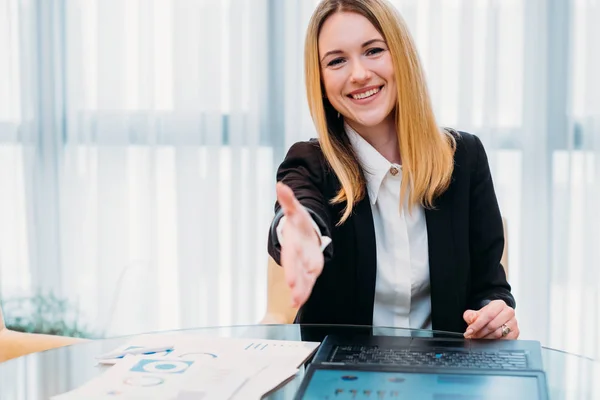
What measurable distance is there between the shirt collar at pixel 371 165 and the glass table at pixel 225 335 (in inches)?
14.0

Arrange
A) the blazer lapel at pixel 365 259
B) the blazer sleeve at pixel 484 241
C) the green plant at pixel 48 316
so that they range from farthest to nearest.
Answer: the green plant at pixel 48 316, the blazer sleeve at pixel 484 241, the blazer lapel at pixel 365 259

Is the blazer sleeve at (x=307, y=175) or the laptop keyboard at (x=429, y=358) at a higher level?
the blazer sleeve at (x=307, y=175)

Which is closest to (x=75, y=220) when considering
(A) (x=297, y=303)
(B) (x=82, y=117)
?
(B) (x=82, y=117)

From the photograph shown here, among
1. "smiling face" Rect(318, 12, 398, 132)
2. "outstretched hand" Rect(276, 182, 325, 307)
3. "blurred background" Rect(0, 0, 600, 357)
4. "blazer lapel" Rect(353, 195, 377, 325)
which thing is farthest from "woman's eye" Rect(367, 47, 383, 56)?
"blurred background" Rect(0, 0, 600, 357)

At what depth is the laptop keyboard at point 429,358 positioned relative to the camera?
47.4 inches

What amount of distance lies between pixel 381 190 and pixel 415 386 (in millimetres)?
776

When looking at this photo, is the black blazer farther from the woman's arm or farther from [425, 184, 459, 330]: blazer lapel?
the woman's arm

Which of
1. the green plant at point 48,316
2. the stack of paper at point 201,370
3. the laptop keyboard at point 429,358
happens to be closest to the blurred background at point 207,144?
the green plant at point 48,316

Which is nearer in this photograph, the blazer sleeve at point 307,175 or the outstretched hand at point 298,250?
the outstretched hand at point 298,250

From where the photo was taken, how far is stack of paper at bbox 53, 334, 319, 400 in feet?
3.60

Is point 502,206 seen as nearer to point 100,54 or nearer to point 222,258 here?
point 222,258

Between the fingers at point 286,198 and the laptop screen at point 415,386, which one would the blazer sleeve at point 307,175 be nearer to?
the fingers at point 286,198

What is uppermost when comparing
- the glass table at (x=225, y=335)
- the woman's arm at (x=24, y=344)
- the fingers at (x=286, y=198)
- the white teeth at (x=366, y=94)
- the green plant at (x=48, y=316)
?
the white teeth at (x=366, y=94)

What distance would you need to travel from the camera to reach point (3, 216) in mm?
3184
